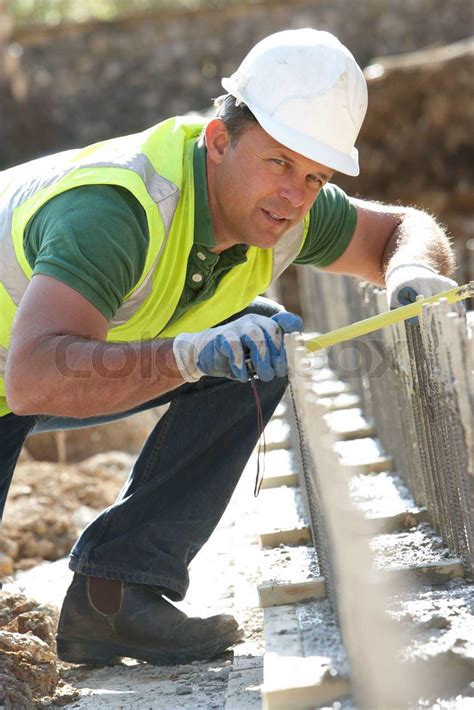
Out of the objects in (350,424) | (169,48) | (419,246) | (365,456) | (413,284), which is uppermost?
(169,48)

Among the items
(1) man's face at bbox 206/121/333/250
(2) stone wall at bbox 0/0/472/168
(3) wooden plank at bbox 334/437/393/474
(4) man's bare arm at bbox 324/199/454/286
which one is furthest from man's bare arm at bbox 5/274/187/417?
(2) stone wall at bbox 0/0/472/168

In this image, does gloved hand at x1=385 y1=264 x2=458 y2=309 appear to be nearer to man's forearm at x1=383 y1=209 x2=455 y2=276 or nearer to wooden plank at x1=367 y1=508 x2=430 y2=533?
man's forearm at x1=383 y1=209 x2=455 y2=276

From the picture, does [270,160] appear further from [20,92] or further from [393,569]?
[20,92]

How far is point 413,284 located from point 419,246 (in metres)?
0.35

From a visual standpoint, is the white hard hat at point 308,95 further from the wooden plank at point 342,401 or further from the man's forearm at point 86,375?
the wooden plank at point 342,401

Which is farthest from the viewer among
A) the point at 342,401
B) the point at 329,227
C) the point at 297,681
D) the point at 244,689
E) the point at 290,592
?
the point at 342,401

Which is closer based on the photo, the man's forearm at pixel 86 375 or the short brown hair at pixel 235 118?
the man's forearm at pixel 86 375

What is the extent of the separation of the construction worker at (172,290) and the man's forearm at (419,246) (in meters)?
0.01

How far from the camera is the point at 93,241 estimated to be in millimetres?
2711

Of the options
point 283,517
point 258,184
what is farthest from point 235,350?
point 283,517

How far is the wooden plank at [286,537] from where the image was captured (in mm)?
3436

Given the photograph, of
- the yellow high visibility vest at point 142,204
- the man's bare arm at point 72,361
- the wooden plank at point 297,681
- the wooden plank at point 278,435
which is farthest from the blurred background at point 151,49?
the wooden plank at point 297,681

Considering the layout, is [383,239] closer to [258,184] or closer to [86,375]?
[258,184]

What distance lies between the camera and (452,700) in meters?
2.26
